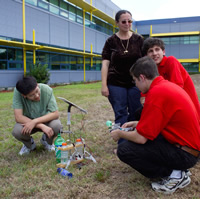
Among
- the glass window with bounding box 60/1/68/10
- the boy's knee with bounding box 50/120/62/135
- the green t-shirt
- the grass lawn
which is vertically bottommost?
the grass lawn

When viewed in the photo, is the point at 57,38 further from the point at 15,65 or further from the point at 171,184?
the point at 171,184

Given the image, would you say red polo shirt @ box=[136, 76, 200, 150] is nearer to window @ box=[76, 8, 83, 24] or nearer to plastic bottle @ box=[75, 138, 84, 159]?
plastic bottle @ box=[75, 138, 84, 159]

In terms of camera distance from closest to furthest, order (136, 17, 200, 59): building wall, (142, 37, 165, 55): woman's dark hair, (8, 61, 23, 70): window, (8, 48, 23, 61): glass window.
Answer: (142, 37, 165, 55): woman's dark hair
(8, 48, 23, 61): glass window
(8, 61, 23, 70): window
(136, 17, 200, 59): building wall

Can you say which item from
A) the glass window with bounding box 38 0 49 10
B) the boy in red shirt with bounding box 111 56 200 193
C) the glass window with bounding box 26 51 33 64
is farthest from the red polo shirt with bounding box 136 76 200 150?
the glass window with bounding box 38 0 49 10

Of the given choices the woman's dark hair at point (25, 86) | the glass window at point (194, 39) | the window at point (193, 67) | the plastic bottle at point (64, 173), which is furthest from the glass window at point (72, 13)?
the window at point (193, 67)

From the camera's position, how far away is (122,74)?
Result: 3.47 metres

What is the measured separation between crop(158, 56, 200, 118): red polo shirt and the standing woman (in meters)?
0.51

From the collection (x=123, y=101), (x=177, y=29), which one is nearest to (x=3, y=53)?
(x=123, y=101)

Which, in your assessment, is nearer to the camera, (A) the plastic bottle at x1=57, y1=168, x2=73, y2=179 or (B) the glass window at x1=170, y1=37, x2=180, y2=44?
(A) the plastic bottle at x1=57, y1=168, x2=73, y2=179

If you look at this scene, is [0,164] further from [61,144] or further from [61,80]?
[61,80]

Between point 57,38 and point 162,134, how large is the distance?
1866 centimetres

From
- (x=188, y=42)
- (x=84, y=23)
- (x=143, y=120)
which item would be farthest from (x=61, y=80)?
(x=188, y=42)

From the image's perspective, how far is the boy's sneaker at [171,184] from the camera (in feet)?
7.80

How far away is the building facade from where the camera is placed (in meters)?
14.9
